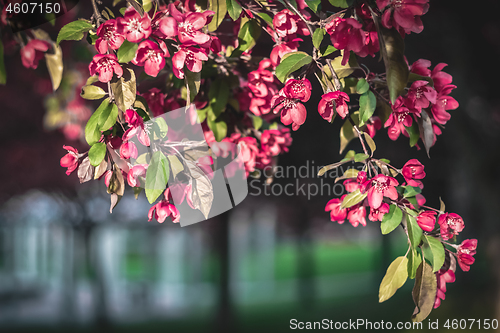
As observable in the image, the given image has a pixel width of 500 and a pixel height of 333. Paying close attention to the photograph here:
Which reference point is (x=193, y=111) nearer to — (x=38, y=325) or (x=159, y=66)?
(x=159, y=66)

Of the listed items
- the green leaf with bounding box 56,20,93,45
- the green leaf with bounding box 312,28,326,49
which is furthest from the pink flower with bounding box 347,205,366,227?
the green leaf with bounding box 56,20,93,45

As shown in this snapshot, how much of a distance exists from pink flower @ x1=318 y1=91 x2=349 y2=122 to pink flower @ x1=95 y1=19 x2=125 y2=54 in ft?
1.96

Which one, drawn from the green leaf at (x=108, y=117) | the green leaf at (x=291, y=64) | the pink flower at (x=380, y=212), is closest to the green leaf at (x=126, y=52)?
the green leaf at (x=108, y=117)

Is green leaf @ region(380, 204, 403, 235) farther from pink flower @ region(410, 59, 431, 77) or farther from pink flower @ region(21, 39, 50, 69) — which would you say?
pink flower @ region(21, 39, 50, 69)

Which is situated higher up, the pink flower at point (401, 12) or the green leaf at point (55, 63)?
the green leaf at point (55, 63)

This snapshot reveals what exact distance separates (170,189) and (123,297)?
1909cm

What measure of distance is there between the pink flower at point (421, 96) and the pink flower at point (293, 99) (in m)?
0.30

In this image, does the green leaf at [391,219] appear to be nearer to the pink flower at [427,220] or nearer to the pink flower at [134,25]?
the pink flower at [427,220]

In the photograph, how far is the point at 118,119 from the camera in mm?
1129

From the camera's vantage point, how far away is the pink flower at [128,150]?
1.05 meters

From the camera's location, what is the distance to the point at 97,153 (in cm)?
108

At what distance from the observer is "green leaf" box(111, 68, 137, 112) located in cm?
109

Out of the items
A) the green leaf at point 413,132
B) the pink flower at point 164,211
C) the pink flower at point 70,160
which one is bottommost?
the pink flower at point 164,211

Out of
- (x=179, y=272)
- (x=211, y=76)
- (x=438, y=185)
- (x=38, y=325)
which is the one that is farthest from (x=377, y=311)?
(x=179, y=272)
